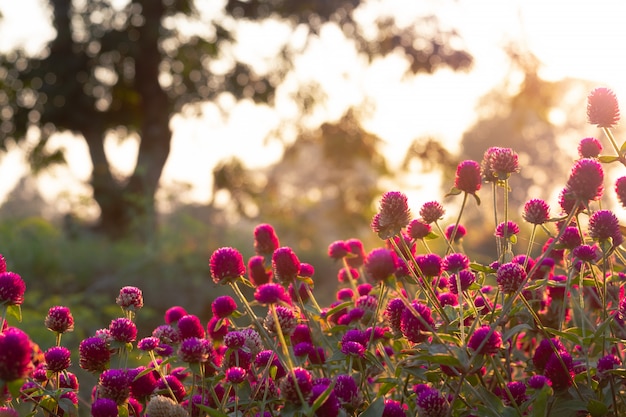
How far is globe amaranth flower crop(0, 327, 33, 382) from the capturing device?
3.92ft

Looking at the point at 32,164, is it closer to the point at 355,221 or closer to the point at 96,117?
the point at 96,117

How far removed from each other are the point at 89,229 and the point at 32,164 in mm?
1665

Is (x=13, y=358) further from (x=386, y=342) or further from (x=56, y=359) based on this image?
(x=386, y=342)

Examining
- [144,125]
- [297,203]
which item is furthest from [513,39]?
[144,125]

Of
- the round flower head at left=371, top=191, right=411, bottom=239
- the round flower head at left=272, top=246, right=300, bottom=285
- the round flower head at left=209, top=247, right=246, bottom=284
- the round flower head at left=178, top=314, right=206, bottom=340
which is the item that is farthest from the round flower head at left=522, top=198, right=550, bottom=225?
the round flower head at left=178, top=314, right=206, bottom=340

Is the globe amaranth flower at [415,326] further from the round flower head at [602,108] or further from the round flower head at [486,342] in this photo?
the round flower head at [602,108]

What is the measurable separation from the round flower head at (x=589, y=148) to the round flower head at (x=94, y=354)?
4.38 feet

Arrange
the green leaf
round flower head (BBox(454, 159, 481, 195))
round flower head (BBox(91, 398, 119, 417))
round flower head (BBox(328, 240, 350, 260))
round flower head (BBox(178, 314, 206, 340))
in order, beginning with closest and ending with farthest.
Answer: the green leaf
round flower head (BBox(91, 398, 119, 417))
round flower head (BBox(178, 314, 206, 340))
round flower head (BBox(454, 159, 481, 195))
round flower head (BBox(328, 240, 350, 260))

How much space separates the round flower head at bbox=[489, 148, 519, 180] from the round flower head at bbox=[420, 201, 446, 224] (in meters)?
0.18

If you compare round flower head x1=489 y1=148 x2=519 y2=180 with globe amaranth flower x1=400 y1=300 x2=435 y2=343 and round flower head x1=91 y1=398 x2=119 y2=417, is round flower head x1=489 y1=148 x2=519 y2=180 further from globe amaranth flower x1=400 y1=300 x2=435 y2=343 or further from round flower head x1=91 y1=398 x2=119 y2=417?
round flower head x1=91 y1=398 x2=119 y2=417

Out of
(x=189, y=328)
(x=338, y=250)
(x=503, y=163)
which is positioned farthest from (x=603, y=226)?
(x=189, y=328)

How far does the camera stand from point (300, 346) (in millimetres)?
1800

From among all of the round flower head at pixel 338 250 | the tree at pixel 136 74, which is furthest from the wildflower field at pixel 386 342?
the tree at pixel 136 74

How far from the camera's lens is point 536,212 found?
1.75 metres
